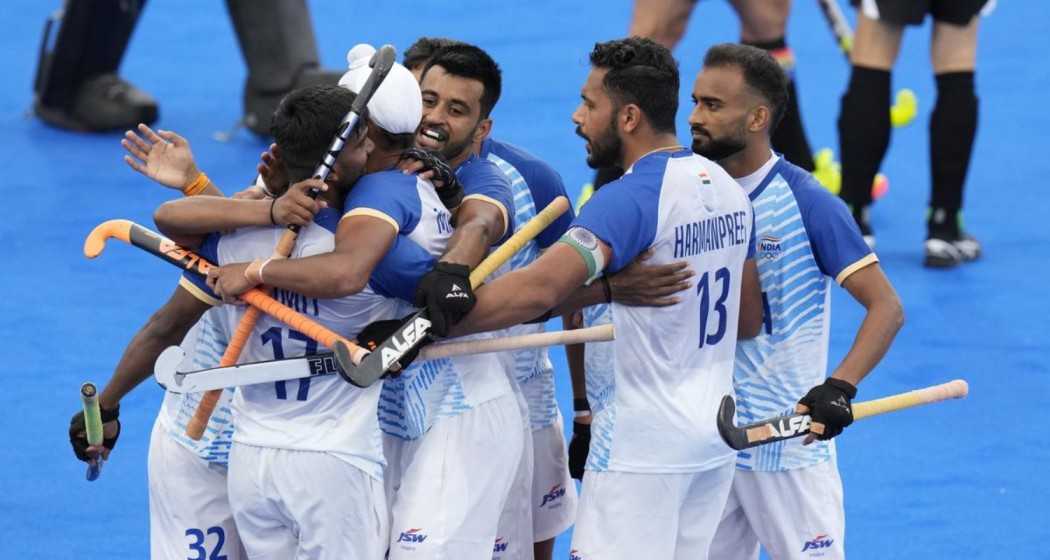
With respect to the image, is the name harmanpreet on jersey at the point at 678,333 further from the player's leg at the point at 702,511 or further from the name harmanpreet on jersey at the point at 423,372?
the name harmanpreet on jersey at the point at 423,372

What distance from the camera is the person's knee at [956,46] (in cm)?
848

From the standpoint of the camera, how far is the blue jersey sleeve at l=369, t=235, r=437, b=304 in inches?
173

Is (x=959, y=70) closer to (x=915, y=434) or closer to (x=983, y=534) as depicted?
(x=915, y=434)

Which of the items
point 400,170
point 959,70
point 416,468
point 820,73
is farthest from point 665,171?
point 820,73

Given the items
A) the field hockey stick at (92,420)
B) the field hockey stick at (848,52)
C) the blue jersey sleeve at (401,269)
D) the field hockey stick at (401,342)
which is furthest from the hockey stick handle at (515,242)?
the field hockey stick at (848,52)

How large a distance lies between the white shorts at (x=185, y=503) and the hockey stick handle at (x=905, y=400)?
1723 mm

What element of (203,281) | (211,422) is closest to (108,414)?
(211,422)

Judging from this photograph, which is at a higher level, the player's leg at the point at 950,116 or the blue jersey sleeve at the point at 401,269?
the blue jersey sleeve at the point at 401,269

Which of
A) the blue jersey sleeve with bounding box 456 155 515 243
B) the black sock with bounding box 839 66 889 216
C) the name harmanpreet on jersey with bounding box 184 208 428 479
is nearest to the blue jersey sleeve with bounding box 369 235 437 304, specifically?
the name harmanpreet on jersey with bounding box 184 208 428 479

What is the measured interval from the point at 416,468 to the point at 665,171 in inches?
40.6

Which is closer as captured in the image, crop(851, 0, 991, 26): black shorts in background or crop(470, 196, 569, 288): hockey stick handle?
crop(470, 196, 569, 288): hockey stick handle

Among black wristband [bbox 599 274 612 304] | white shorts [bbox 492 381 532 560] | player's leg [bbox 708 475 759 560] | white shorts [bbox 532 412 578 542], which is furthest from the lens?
white shorts [bbox 532 412 578 542]

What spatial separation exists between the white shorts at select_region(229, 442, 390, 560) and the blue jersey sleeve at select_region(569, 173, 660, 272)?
0.85 meters

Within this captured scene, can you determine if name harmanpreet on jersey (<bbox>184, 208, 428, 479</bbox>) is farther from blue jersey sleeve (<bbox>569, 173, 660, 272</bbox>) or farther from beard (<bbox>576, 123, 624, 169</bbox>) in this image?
beard (<bbox>576, 123, 624, 169</bbox>)
